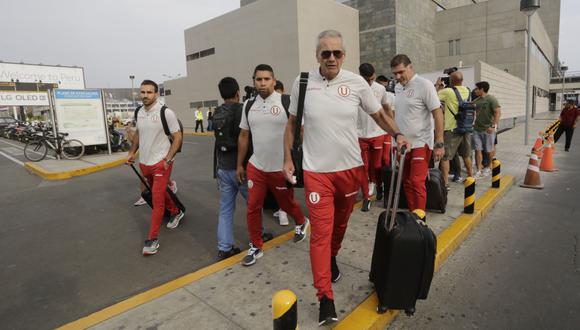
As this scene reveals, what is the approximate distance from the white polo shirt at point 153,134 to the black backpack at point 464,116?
451 cm

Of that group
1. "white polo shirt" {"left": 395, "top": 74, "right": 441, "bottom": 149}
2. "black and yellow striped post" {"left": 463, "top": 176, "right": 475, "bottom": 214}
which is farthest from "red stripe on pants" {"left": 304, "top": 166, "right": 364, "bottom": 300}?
"black and yellow striped post" {"left": 463, "top": 176, "right": 475, "bottom": 214}

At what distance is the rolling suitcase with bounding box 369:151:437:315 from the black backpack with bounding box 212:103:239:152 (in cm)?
180

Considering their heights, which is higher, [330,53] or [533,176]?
[330,53]

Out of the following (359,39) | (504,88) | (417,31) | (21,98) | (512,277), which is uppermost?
(417,31)

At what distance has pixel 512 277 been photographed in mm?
3236

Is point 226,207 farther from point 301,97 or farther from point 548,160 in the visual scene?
point 548,160

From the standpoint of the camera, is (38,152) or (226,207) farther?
(38,152)

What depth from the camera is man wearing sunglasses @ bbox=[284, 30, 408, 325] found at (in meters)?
2.44

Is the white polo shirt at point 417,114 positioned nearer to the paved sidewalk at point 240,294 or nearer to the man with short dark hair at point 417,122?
the man with short dark hair at point 417,122

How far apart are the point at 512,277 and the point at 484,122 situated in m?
4.36

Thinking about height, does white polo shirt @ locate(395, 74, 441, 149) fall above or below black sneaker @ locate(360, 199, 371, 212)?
above

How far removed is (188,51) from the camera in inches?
1350

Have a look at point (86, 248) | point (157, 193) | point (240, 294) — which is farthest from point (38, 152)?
point (240, 294)

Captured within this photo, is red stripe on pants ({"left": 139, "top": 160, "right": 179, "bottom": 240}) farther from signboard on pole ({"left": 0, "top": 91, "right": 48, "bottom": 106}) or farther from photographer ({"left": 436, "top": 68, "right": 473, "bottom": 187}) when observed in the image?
signboard on pole ({"left": 0, "top": 91, "right": 48, "bottom": 106})
